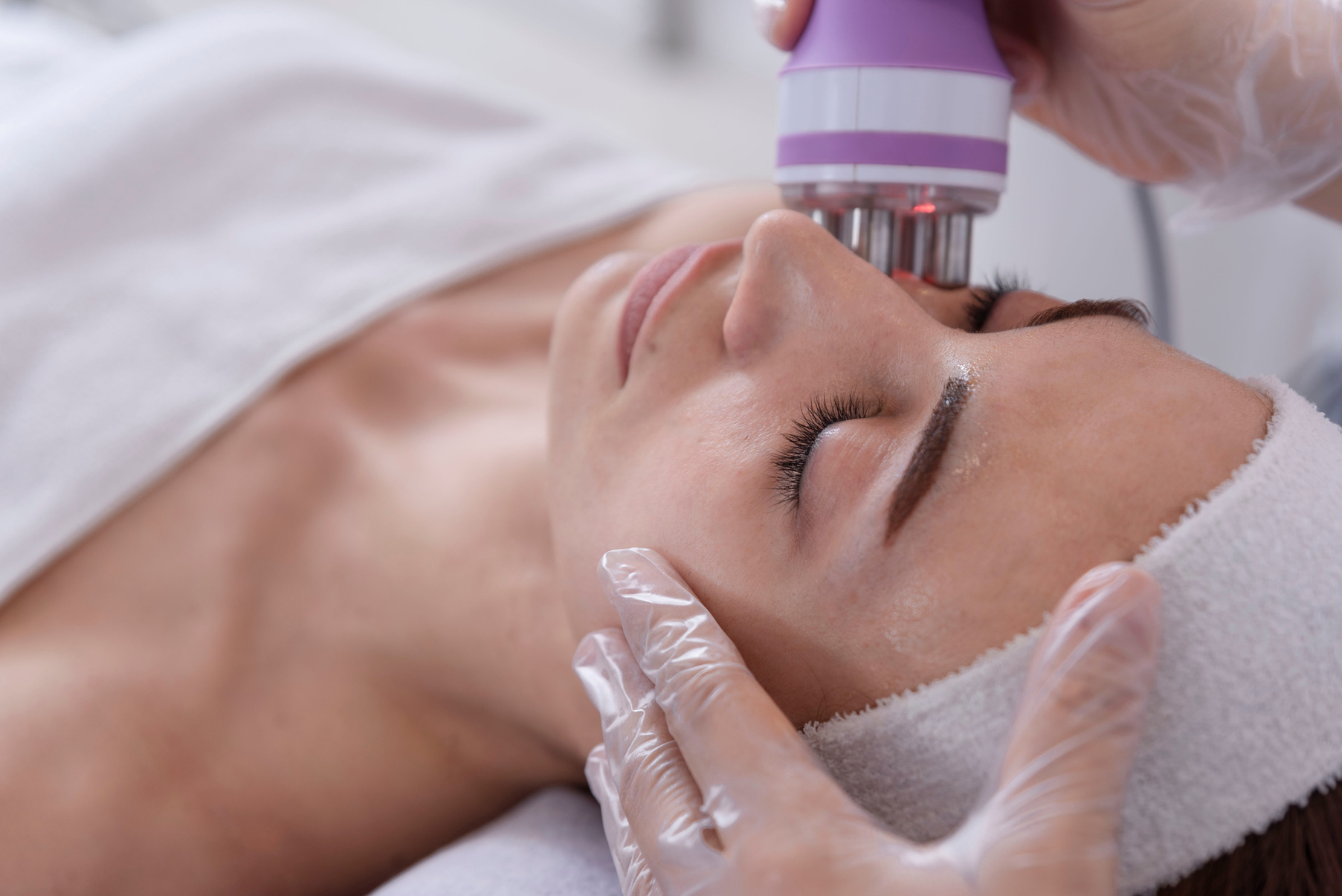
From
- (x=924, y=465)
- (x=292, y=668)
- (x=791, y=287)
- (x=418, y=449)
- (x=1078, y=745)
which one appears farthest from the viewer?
(x=418, y=449)

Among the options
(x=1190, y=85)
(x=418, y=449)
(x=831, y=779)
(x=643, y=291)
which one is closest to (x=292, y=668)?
(x=418, y=449)

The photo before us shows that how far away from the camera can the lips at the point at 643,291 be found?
838 millimetres

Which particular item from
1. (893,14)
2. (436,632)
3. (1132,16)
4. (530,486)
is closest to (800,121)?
(893,14)

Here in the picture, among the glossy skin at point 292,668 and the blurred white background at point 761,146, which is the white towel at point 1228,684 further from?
the blurred white background at point 761,146

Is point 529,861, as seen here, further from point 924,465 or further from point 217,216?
point 217,216

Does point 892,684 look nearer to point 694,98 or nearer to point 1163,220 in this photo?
point 1163,220

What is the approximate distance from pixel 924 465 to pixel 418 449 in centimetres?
78

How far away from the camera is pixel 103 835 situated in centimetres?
92

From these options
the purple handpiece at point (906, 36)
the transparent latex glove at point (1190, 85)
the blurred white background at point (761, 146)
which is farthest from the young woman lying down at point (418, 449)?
the blurred white background at point (761, 146)

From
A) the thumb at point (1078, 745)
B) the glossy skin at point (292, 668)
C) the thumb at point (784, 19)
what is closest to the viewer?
the thumb at point (1078, 745)

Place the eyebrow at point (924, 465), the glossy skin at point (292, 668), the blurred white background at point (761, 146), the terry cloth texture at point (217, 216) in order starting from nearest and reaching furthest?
the eyebrow at point (924, 465) → the glossy skin at point (292, 668) → the terry cloth texture at point (217, 216) → the blurred white background at point (761, 146)

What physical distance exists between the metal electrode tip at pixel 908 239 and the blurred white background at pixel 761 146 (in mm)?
544

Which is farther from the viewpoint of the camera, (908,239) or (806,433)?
(908,239)

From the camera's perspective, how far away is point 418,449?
125cm
